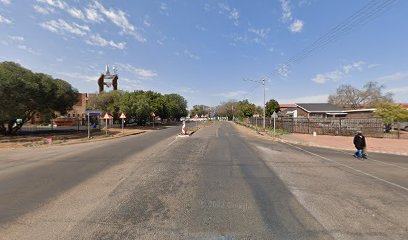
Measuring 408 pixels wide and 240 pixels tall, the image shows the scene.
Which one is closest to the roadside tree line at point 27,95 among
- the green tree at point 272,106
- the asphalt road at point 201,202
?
the asphalt road at point 201,202

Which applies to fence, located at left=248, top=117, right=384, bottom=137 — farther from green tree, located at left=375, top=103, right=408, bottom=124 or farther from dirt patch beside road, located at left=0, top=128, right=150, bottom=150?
dirt patch beside road, located at left=0, top=128, right=150, bottom=150

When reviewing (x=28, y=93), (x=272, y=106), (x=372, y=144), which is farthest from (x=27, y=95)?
(x=272, y=106)

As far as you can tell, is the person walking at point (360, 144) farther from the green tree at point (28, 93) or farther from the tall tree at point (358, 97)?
the tall tree at point (358, 97)

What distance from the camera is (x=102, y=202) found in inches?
207

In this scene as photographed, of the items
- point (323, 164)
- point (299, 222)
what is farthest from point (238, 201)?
point (323, 164)

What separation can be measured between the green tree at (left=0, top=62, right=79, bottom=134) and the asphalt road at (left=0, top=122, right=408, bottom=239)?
15.8 meters

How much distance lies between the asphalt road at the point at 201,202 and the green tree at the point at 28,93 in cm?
1579

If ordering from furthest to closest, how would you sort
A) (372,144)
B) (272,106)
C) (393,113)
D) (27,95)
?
(272,106), (393,113), (27,95), (372,144)

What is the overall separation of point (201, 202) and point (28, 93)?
985 inches

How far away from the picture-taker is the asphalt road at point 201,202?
3920 mm

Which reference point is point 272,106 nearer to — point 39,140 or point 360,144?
point 360,144

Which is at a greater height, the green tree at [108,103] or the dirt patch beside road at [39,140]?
the green tree at [108,103]

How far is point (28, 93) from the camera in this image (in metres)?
22.6

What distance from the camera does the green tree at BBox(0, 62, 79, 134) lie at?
2067cm
